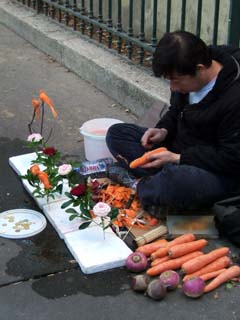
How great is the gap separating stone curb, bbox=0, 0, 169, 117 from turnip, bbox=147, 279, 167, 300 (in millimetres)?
1719

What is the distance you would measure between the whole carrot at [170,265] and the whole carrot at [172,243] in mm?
58

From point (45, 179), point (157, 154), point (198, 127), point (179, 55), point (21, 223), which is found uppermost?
point (179, 55)

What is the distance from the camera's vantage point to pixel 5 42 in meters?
7.05

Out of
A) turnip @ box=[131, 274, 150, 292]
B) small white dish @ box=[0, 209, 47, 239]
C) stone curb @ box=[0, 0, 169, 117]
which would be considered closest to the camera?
turnip @ box=[131, 274, 150, 292]

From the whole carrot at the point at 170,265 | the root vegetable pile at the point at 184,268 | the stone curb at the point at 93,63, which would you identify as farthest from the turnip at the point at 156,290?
the stone curb at the point at 93,63

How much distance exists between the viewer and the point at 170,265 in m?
3.00

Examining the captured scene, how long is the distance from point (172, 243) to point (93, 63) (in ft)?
8.97

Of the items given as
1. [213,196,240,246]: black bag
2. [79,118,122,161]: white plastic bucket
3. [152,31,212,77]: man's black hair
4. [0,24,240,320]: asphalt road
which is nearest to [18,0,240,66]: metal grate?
[79,118,122,161]: white plastic bucket

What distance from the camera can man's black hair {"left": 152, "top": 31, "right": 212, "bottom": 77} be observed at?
3.07 metres

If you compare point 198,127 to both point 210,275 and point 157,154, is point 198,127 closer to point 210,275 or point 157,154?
point 157,154

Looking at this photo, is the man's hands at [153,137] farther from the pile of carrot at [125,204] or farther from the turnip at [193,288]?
A: the turnip at [193,288]

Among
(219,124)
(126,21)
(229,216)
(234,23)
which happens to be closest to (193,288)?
(229,216)

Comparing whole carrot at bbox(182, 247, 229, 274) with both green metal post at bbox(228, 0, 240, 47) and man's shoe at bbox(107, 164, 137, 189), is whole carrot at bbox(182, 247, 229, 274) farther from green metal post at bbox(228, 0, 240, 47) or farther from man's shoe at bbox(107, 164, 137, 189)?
green metal post at bbox(228, 0, 240, 47)

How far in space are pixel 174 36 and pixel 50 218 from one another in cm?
120
